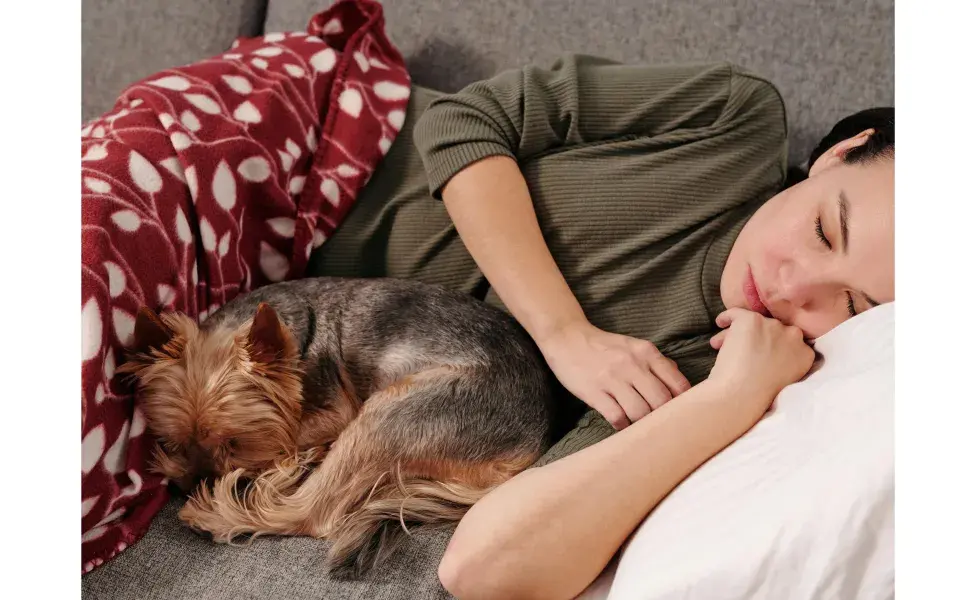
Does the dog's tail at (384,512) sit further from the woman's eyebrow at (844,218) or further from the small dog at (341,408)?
the woman's eyebrow at (844,218)

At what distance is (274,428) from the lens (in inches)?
59.1

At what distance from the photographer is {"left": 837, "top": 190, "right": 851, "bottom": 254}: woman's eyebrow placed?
1180mm

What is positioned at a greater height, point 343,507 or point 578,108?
point 578,108

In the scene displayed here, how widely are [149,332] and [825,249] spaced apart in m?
1.32

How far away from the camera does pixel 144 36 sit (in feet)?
6.82

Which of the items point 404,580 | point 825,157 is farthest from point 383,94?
point 404,580

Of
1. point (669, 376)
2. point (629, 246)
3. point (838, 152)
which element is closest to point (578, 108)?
point (629, 246)

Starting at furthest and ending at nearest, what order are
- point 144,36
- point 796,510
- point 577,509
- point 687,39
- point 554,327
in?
1. point 144,36
2. point 687,39
3. point 554,327
4. point 577,509
5. point 796,510

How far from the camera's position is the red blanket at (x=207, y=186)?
127 centimetres

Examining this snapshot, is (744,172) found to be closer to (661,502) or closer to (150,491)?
(661,502)

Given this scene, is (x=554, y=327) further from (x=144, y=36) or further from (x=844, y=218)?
(x=144, y=36)

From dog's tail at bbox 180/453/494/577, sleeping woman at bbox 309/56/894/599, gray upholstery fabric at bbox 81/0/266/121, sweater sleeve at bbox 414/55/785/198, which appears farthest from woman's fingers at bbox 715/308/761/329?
gray upholstery fabric at bbox 81/0/266/121

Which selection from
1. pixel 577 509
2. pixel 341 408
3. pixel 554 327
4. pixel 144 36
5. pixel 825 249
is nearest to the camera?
pixel 577 509
